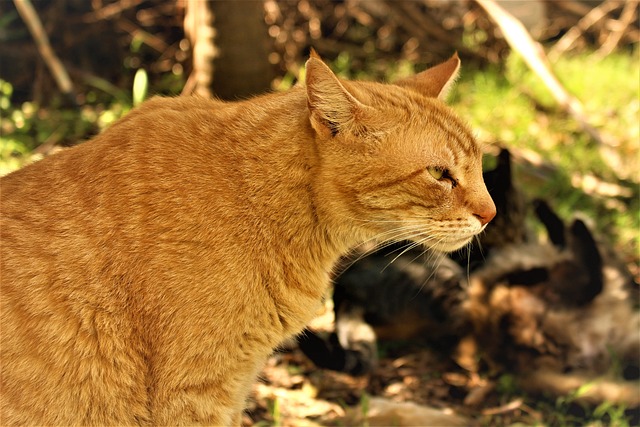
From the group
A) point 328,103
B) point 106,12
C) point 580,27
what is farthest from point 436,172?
point 580,27

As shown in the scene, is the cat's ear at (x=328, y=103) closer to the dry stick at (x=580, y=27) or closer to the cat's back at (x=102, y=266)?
the cat's back at (x=102, y=266)

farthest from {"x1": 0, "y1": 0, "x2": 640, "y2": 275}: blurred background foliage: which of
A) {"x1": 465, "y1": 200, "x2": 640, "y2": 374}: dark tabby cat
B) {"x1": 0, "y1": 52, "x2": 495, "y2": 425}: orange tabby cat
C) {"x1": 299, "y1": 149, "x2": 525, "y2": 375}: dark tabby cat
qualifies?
{"x1": 0, "y1": 52, "x2": 495, "y2": 425}: orange tabby cat

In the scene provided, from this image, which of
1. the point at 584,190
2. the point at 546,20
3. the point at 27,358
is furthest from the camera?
the point at 546,20

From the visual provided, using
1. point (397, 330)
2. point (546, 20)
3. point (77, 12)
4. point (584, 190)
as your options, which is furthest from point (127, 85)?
point (546, 20)

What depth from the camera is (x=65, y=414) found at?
90.3 inches

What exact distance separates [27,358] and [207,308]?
63 cm

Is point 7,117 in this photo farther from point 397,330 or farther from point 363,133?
point 363,133

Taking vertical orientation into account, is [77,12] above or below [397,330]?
above

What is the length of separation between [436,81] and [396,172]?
1.96ft

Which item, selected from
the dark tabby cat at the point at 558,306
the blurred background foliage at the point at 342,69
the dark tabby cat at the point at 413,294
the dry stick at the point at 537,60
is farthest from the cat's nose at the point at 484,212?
the dry stick at the point at 537,60

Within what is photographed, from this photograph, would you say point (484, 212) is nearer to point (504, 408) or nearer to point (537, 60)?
point (504, 408)

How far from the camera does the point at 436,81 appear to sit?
2.86 metres

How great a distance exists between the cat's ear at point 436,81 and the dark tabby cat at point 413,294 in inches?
33.6

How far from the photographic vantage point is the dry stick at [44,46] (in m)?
4.89
